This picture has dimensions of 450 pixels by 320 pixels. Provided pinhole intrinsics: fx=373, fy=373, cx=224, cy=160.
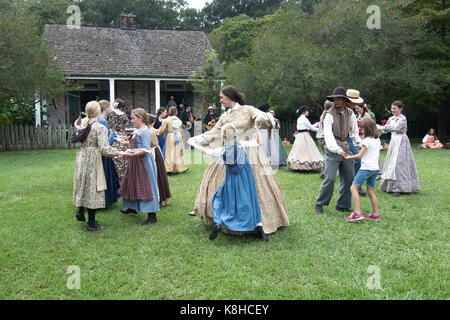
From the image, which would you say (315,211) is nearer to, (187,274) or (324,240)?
(324,240)

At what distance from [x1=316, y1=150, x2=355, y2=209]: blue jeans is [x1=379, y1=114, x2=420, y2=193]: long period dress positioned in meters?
1.73

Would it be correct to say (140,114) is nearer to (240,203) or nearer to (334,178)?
(240,203)

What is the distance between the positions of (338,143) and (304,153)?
4.10 metres

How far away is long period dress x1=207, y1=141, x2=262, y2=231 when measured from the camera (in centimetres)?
467

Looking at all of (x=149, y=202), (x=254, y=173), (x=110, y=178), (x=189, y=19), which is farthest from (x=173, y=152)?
(x=189, y=19)

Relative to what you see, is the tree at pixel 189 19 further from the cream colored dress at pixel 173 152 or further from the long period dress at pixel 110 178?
the long period dress at pixel 110 178

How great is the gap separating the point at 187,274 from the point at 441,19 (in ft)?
61.1

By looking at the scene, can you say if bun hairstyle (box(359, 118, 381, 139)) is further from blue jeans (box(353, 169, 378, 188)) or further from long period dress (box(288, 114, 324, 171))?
long period dress (box(288, 114, 324, 171))

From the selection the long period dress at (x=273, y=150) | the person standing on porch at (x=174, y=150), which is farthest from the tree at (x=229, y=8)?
the person standing on porch at (x=174, y=150)

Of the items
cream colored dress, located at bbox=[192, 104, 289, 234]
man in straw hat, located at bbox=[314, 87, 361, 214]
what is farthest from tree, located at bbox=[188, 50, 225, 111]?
cream colored dress, located at bbox=[192, 104, 289, 234]

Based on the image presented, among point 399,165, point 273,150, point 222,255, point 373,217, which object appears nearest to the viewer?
point 222,255

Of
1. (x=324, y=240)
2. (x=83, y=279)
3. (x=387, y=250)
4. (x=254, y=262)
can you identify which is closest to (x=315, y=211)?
(x=324, y=240)

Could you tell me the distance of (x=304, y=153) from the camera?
998 cm

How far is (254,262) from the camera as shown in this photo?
4.06 m
